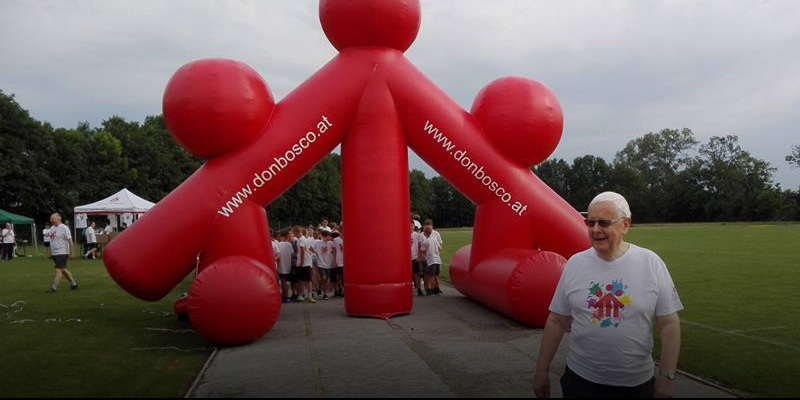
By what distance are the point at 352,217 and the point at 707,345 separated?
14.0 ft

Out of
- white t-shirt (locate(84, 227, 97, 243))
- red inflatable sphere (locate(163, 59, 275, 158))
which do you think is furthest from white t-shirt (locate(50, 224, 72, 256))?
white t-shirt (locate(84, 227, 97, 243))

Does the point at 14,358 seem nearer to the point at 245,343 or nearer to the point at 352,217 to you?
the point at 245,343

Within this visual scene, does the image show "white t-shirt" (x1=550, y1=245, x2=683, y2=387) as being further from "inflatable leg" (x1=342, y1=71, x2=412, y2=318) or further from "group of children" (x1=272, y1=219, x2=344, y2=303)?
"group of children" (x1=272, y1=219, x2=344, y2=303)

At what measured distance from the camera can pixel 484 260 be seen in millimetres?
8383

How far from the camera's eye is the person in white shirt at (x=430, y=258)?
10.6 m

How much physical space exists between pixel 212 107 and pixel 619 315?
554 cm

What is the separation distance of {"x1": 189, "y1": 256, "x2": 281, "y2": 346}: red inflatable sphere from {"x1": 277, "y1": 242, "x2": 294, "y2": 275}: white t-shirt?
11.3ft

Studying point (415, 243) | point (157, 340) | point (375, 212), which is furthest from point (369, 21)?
point (157, 340)

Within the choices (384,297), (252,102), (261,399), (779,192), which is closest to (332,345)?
(384,297)

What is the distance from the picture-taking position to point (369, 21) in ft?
26.1

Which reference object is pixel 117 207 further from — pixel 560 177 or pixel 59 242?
pixel 560 177

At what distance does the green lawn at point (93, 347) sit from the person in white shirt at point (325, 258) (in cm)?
257

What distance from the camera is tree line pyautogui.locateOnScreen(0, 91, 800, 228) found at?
3734 cm

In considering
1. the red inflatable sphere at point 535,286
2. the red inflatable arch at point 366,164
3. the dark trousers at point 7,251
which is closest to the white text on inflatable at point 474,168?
the red inflatable arch at point 366,164
